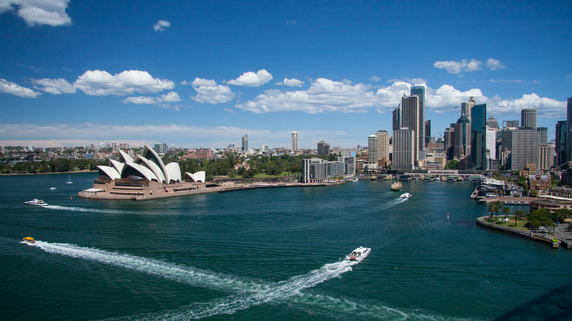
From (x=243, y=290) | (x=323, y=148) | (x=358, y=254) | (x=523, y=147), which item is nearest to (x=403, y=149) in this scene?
(x=523, y=147)

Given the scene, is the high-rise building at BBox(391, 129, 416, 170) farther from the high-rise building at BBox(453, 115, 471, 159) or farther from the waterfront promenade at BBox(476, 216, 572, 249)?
the waterfront promenade at BBox(476, 216, 572, 249)

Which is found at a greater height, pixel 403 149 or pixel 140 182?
pixel 403 149

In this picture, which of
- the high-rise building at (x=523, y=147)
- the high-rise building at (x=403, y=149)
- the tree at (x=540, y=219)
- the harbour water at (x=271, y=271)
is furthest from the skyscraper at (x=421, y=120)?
the harbour water at (x=271, y=271)

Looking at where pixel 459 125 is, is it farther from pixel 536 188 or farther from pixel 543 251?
pixel 543 251

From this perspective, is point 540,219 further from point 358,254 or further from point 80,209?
point 80,209

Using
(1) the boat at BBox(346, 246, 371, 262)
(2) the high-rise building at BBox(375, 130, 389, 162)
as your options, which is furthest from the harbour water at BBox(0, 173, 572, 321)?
(2) the high-rise building at BBox(375, 130, 389, 162)

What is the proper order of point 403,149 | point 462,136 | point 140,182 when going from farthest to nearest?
1. point 462,136
2. point 403,149
3. point 140,182
